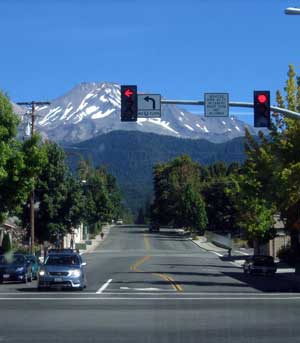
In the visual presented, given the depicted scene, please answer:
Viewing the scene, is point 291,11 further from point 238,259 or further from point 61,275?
point 238,259

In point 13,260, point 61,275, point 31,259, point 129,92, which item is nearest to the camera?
point 129,92

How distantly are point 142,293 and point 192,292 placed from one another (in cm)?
215

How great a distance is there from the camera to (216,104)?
1069 inches

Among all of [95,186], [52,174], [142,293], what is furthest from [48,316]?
[95,186]

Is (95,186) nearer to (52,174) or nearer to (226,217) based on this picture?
(226,217)

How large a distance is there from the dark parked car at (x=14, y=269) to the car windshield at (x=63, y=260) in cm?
556

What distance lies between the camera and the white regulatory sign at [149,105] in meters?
26.6

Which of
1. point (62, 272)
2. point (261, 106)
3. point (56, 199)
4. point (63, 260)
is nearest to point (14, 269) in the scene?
point (63, 260)

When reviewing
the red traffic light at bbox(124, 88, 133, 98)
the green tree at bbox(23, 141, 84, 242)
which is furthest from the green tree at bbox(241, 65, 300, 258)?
→ the green tree at bbox(23, 141, 84, 242)

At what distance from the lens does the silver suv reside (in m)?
31.1

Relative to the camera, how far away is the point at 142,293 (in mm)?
29734

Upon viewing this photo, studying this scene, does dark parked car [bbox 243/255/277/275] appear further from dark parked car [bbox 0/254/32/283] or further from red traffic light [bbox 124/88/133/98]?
red traffic light [bbox 124/88/133/98]

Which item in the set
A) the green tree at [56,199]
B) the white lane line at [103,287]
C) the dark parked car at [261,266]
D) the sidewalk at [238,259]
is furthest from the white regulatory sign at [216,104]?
the green tree at [56,199]

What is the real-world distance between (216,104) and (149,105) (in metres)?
2.29
